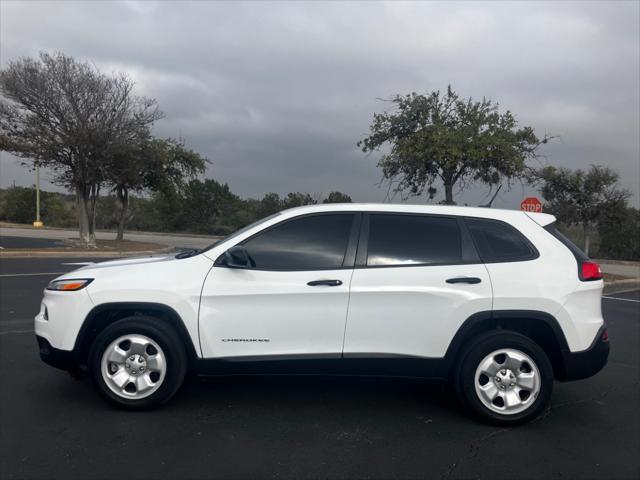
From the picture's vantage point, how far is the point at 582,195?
20.4m

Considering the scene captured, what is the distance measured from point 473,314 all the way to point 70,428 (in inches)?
126

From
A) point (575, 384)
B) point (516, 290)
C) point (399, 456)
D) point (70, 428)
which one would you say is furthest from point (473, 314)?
point (70, 428)

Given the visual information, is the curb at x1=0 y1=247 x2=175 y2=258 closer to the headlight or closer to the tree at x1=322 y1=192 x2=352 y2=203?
the tree at x1=322 y1=192 x2=352 y2=203

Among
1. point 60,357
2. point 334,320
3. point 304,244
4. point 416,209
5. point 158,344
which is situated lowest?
point 60,357

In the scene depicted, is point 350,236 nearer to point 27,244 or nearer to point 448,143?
point 448,143

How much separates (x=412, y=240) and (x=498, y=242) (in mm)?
724

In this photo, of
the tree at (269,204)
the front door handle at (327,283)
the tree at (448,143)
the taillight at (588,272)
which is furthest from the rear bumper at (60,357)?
the tree at (269,204)

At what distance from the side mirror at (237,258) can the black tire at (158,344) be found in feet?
2.28

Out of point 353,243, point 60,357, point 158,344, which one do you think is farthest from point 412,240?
point 60,357

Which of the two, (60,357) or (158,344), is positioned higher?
(158,344)

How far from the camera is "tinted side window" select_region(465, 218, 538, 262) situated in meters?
4.57

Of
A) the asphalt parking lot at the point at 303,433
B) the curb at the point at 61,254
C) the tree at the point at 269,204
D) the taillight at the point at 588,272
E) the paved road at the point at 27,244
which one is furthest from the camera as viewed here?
the tree at the point at 269,204

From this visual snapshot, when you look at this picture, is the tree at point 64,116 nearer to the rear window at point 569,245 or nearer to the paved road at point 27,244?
the paved road at point 27,244

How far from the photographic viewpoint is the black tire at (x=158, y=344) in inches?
171
